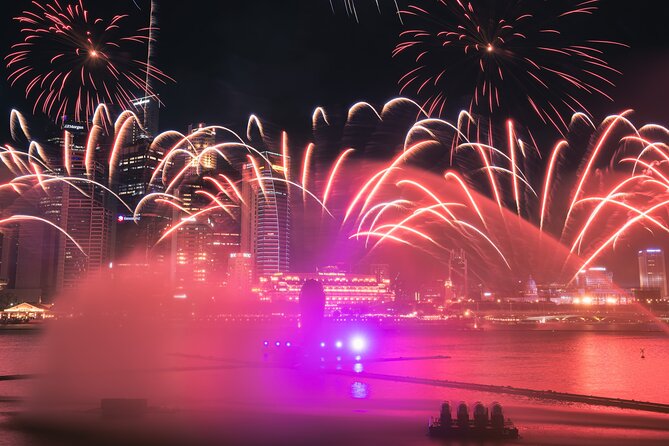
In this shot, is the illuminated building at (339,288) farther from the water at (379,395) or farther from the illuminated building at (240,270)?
the water at (379,395)

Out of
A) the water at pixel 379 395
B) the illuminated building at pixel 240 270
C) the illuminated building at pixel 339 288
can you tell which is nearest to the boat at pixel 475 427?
the water at pixel 379 395

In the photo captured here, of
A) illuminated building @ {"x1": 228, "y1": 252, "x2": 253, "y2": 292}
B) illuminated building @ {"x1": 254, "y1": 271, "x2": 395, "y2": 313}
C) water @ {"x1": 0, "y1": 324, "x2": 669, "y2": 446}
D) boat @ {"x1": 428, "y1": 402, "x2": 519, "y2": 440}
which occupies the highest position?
illuminated building @ {"x1": 228, "y1": 252, "x2": 253, "y2": 292}

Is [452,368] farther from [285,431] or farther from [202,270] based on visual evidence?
[202,270]

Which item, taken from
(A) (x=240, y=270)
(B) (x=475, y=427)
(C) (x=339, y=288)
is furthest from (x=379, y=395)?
(C) (x=339, y=288)

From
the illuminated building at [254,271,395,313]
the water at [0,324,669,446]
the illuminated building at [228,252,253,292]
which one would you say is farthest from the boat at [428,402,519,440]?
the illuminated building at [254,271,395,313]

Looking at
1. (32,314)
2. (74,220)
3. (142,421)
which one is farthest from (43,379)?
(74,220)

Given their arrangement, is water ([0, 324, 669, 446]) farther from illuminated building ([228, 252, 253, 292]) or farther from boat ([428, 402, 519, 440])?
illuminated building ([228, 252, 253, 292])
